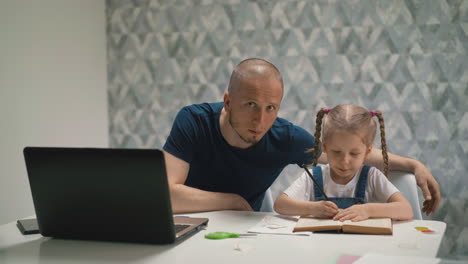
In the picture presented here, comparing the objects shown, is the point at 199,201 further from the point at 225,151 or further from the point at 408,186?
the point at 408,186

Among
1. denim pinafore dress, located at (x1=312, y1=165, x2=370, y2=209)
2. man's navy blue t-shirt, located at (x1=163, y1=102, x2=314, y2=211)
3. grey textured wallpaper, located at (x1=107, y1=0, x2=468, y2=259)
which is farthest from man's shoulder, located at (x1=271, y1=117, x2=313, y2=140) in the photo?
grey textured wallpaper, located at (x1=107, y1=0, x2=468, y2=259)

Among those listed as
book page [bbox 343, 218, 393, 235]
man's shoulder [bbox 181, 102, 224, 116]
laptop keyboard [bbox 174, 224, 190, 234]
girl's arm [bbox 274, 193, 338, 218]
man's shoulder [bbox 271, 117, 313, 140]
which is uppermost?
man's shoulder [bbox 181, 102, 224, 116]

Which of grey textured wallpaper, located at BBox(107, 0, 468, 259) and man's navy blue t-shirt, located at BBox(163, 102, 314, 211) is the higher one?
grey textured wallpaper, located at BBox(107, 0, 468, 259)

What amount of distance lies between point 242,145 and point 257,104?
274 millimetres

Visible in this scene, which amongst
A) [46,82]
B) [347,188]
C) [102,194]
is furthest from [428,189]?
[46,82]

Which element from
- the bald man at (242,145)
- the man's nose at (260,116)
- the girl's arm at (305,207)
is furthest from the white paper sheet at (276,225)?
the man's nose at (260,116)

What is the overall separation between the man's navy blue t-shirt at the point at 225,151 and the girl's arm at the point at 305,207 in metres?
0.46

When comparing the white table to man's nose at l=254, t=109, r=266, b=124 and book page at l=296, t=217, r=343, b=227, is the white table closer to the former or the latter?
book page at l=296, t=217, r=343, b=227

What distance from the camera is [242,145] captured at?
215 cm

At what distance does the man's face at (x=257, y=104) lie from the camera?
6.28 feet

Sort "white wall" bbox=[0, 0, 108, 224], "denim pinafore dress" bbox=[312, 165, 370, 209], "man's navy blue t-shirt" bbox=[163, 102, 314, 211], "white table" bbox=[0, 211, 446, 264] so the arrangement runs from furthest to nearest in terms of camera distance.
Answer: "white wall" bbox=[0, 0, 108, 224] → "man's navy blue t-shirt" bbox=[163, 102, 314, 211] → "denim pinafore dress" bbox=[312, 165, 370, 209] → "white table" bbox=[0, 211, 446, 264]

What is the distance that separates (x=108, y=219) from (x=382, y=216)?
79cm

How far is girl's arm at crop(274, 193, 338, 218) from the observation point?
5.22 feet

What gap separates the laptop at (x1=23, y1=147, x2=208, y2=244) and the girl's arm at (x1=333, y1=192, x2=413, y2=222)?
1.53ft
